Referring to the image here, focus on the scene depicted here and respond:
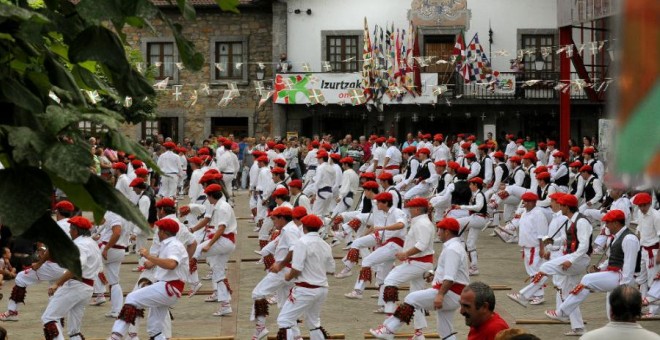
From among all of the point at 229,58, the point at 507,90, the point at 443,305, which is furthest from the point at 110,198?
the point at 229,58

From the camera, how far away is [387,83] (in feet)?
124

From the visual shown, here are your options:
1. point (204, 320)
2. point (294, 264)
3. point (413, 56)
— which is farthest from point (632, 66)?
point (413, 56)

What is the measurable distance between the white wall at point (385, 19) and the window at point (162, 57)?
4.26 meters

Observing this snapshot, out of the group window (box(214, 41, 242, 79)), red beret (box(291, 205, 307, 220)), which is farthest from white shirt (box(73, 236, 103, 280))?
window (box(214, 41, 242, 79))

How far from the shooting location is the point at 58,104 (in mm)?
3236

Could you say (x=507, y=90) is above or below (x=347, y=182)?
above

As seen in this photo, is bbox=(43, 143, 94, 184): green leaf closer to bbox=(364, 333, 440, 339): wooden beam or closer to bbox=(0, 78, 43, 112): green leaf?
bbox=(0, 78, 43, 112): green leaf

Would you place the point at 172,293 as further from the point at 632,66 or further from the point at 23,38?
the point at 632,66

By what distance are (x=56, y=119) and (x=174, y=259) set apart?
9903mm

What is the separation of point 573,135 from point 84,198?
37403mm

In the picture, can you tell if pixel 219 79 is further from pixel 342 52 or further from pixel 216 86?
pixel 342 52

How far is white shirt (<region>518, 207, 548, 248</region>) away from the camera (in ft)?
56.6

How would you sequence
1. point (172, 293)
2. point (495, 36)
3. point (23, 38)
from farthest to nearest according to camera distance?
point (495, 36) → point (172, 293) → point (23, 38)

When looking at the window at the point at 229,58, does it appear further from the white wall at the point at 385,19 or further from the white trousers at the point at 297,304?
the white trousers at the point at 297,304
